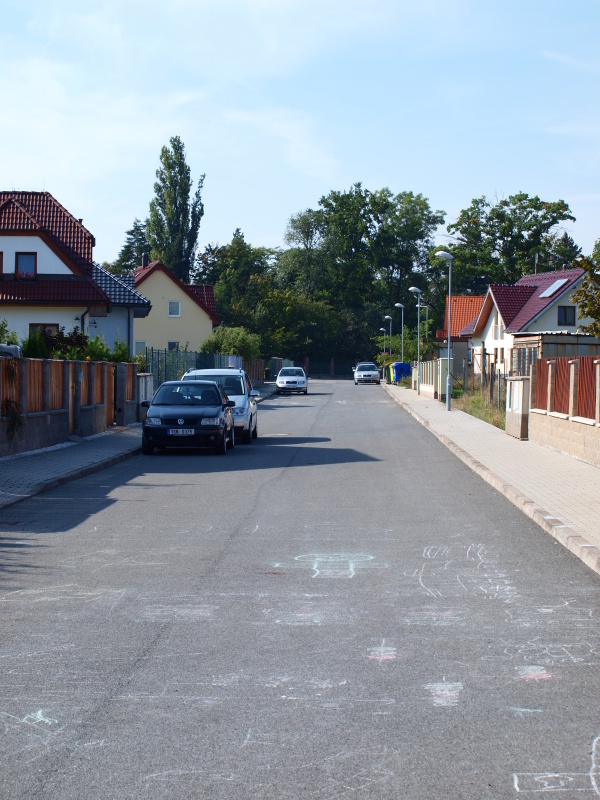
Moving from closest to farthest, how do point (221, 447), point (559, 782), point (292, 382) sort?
point (559, 782) → point (221, 447) → point (292, 382)

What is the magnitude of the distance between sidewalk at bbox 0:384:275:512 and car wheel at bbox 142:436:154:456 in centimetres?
22

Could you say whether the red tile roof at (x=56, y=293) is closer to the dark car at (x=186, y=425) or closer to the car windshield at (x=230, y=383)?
the car windshield at (x=230, y=383)

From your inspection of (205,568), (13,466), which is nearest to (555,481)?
(205,568)

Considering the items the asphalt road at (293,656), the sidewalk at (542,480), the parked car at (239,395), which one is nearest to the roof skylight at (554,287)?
the sidewalk at (542,480)

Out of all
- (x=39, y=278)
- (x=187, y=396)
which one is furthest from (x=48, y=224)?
(x=187, y=396)

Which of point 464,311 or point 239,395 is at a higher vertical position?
point 464,311

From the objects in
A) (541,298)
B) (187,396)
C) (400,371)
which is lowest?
(187,396)

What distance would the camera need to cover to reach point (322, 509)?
12.0 meters

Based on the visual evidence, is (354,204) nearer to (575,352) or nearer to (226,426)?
(575,352)

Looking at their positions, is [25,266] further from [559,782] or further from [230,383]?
[559,782]

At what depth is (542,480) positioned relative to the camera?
1434 centimetres

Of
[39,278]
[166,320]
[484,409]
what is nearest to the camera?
[484,409]

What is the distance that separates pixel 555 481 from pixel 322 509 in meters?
3.99

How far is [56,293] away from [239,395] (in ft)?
56.1
